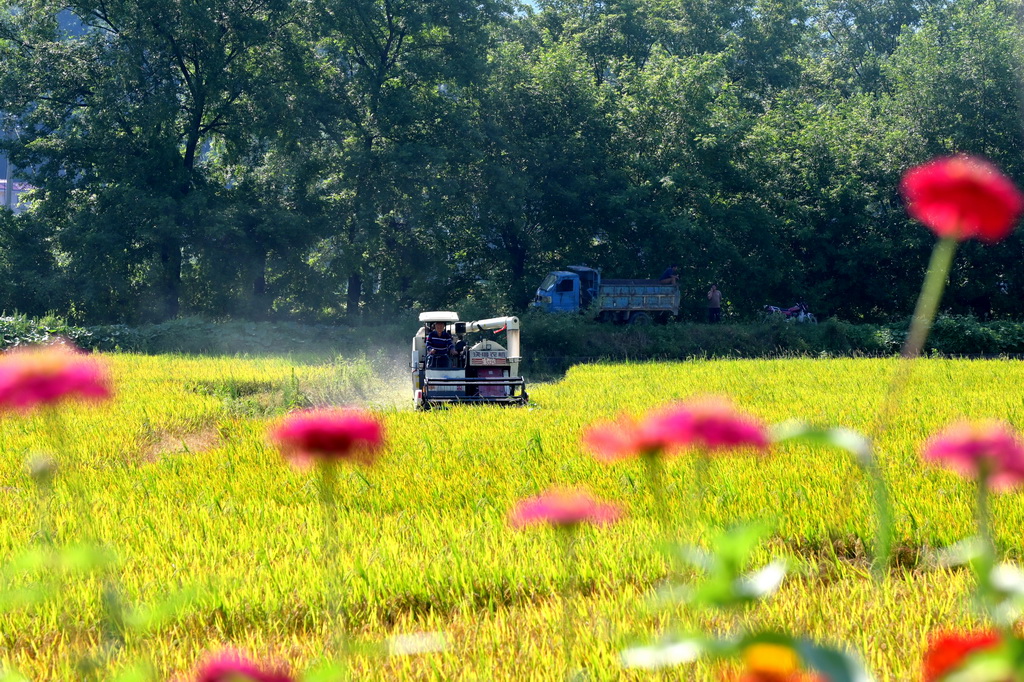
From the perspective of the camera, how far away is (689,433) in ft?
4.62

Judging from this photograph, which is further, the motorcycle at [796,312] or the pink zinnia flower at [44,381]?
the motorcycle at [796,312]

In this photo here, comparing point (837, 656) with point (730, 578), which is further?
point (730, 578)

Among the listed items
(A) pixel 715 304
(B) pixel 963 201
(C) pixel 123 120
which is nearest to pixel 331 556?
(B) pixel 963 201

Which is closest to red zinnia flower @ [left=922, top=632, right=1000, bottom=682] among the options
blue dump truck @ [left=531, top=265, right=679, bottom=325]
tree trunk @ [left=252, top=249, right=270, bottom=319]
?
blue dump truck @ [left=531, top=265, right=679, bottom=325]

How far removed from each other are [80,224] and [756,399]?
2402 centimetres

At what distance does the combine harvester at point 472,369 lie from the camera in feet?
49.3

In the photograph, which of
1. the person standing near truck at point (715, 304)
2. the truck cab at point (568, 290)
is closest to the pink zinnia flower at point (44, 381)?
the truck cab at point (568, 290)

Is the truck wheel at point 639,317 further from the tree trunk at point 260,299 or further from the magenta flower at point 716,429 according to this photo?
the magenta flower at point 716,429

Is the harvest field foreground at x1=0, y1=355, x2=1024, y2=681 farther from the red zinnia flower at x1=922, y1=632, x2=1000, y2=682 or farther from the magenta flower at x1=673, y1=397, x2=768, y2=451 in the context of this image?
the red zinnia flower at x1=922, y1=632, x2=1000, y2=682

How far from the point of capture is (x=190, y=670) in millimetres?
4039

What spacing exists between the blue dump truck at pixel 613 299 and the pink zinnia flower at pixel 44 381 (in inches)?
1134

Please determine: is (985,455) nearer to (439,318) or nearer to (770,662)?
(770,662)

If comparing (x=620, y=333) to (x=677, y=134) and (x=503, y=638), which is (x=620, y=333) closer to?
(x=677, y=134)

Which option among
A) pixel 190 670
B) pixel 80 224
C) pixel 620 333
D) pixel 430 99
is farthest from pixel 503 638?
pixel 430 99
